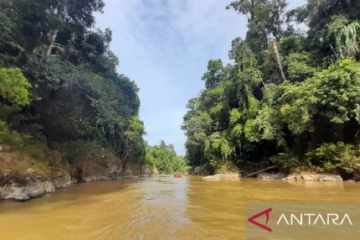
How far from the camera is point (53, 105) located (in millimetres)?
12953

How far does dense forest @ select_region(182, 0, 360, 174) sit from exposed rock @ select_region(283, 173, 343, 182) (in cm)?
46

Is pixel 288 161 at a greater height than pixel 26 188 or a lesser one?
greater

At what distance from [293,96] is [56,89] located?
1336 centimetres

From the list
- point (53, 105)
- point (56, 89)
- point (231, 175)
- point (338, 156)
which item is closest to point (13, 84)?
point (56, 89)

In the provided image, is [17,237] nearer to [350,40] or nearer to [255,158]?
[350,40]

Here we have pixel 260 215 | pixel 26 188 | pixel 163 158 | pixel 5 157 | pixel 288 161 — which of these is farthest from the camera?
pixel 163 158

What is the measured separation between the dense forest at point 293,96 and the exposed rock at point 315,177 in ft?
1.51

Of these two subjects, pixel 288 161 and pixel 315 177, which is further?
pixel 288 161

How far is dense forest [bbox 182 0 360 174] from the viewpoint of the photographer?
10.5m

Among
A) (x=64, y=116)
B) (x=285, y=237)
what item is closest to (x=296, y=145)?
(x=285, y=237)

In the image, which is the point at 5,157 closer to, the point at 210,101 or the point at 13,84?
the point at 13,84

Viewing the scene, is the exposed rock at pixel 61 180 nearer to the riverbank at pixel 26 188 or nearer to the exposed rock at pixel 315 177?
the riverbank at pixel 26 188

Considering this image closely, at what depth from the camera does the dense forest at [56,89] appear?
8188 millimetres

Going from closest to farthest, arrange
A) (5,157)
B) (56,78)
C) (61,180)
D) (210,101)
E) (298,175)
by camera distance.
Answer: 1. (5,157)
2. (61,180)
3. (56,78)
4. (298,175)
5. (210,101)
